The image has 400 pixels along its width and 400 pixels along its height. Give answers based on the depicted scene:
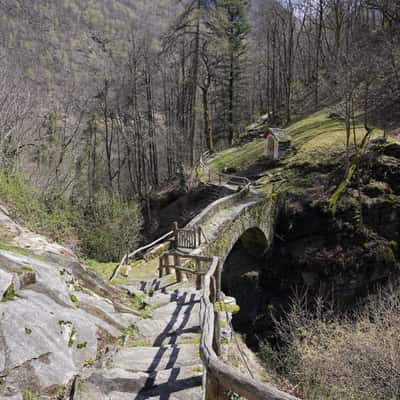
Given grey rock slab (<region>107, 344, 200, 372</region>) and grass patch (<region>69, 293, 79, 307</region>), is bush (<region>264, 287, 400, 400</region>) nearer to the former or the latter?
grey rock slab (<region>107, 344, 200, 372</region>)

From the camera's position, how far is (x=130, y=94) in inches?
951

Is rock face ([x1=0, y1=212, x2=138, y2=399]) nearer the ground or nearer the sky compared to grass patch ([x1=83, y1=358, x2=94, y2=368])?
nearer the sky

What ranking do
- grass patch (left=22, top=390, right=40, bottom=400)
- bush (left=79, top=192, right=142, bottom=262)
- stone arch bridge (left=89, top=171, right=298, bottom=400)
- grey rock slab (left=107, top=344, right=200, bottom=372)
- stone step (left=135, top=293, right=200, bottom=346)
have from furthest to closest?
bush (left=79, top=192, right=142, bottom=262)
stone step (left=135, top=293, right=200, bottom=346)
grey rock slab (left=107, top=344, right=200, bottom=372)
stone arch bridge (left=89, top=171, right=298, bottom=400)
grass patch (left=22, top=390, right=40, bottom=400)

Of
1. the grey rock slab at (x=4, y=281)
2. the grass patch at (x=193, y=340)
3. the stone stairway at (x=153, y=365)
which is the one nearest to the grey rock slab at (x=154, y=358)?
the stone stairway at (x=153, y=365)

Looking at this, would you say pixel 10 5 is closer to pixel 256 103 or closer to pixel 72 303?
pixel 256 103

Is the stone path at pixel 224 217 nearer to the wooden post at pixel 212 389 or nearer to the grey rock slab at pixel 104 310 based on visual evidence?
the grey rock slab at pixel 104 310

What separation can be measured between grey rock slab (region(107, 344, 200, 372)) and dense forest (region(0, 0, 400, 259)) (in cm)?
951

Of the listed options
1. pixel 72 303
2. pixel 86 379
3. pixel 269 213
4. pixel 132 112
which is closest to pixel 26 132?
pixel 132 112

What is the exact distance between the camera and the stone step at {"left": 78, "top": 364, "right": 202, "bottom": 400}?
337 centimetres

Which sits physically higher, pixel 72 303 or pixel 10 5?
pixel 10 5

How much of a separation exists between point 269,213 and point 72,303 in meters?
15.0

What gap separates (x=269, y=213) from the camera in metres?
18.8

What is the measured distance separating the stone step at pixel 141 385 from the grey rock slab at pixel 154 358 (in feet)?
0.58

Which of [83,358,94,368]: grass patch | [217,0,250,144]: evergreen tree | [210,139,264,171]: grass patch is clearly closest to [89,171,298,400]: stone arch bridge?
[83,358,94,368]: grass patch
